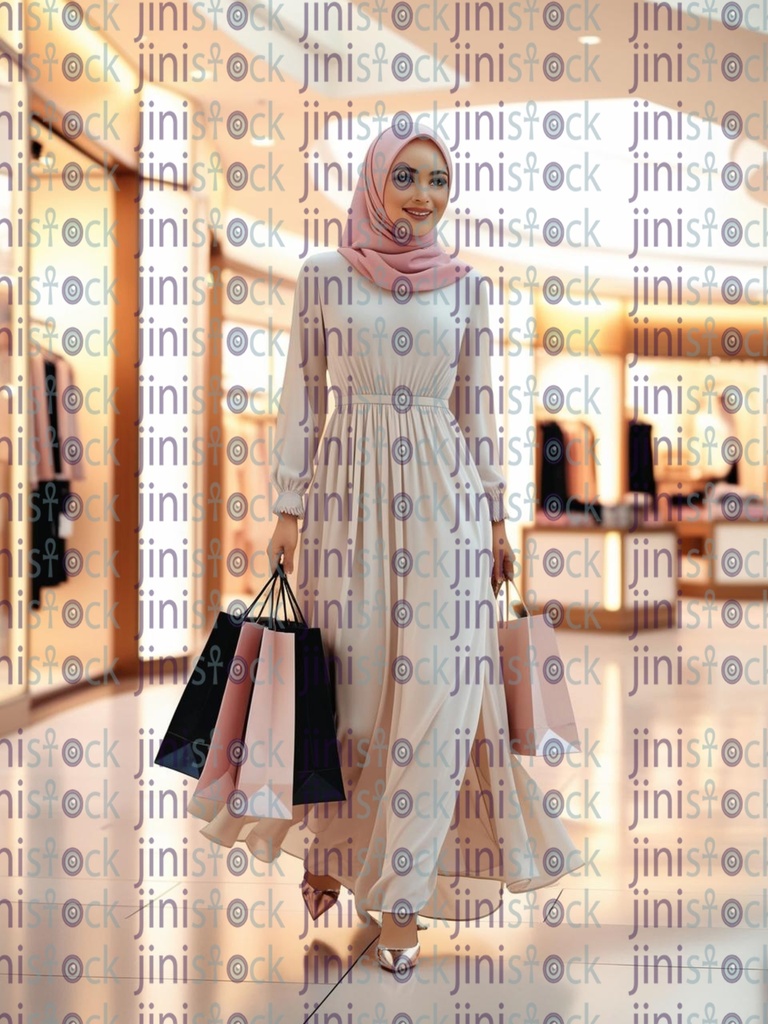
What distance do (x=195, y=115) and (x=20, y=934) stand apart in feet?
16.1

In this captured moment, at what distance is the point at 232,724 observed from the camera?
2.11 metres

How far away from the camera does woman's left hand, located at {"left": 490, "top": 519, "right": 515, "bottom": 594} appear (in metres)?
2.31

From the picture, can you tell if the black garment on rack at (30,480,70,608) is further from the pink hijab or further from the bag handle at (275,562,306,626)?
the pink hijab

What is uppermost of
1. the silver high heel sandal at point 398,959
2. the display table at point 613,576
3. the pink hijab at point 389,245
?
the pink hijab at point 389,245

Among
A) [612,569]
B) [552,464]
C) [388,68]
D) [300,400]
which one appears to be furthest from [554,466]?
[300,400]

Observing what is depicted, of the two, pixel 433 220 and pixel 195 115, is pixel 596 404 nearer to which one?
pixel 195 115

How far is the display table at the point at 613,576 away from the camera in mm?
9094

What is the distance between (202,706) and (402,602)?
15.7 inches

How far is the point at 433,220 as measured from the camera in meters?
2.21

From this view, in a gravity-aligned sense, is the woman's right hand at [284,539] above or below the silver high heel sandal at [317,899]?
above

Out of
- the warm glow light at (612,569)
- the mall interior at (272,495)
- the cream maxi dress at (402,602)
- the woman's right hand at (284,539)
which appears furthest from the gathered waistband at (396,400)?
the warm glow light at (612,569)

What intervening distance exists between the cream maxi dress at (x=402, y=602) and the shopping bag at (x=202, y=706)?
16 cm

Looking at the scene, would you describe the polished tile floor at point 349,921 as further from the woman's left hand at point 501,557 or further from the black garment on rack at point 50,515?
the black garment on rack at point 50,515

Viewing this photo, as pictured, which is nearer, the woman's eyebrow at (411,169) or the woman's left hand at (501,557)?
the woman's eyebrow at (411,169)
